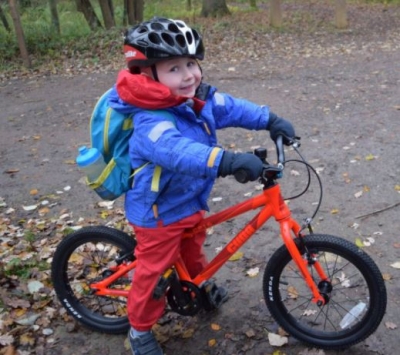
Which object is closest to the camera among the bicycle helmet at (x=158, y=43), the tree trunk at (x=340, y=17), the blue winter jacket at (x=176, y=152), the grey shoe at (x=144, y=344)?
the blue winter jacket at (x=176, y=152)

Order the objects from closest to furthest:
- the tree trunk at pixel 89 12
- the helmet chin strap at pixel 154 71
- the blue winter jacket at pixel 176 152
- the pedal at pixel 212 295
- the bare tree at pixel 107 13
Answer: the blue winter jacket at pixel 176 152
the helmet chin strap at pixel 154 71
the pedal at pixel 212 295
the bare tree at pixel 107 13
the tree trunk at pixel 89 12

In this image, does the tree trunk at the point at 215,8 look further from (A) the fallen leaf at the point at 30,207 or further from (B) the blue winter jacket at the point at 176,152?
(B) the blue winter jacket at the point at 176,152

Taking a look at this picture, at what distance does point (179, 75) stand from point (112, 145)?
536mm

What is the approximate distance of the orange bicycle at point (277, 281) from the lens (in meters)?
2.72

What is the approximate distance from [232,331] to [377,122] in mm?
4582

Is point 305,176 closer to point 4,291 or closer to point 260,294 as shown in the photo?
point 260,294

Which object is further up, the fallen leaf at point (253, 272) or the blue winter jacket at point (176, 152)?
the blue winter jacket at point (176, 152)

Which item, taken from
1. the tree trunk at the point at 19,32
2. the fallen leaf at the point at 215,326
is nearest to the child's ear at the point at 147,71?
the fallen leaf at the point at 215,326

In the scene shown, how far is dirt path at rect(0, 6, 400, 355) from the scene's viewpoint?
3.36 metres

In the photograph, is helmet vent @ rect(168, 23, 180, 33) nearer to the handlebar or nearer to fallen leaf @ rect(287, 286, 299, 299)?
the handlebar

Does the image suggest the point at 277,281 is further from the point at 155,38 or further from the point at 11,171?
the point at 11,171

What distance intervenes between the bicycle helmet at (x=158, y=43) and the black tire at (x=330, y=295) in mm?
1248

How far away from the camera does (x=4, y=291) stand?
385 cm

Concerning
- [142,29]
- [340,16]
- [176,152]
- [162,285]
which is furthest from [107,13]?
[176,152]
